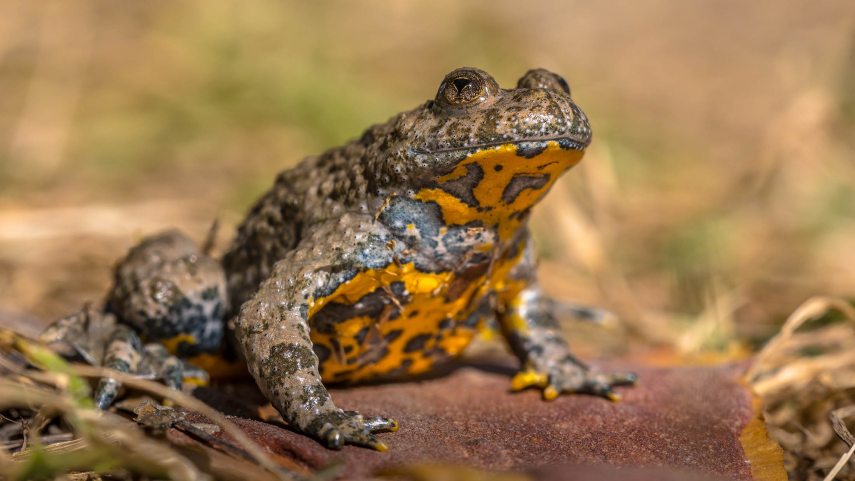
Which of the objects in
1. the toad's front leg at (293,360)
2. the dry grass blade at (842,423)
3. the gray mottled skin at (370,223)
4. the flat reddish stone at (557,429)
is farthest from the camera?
the dry grass blade at (842,423)

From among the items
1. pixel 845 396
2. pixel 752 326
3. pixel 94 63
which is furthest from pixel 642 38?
pixel 845 396

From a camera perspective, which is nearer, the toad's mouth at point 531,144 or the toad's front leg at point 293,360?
the toad's front leg at point 293,360

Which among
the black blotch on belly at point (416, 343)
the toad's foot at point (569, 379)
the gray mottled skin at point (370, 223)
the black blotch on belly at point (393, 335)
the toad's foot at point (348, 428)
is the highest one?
the gray mottled skin at point (370, 223)

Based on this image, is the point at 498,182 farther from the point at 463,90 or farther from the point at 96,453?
the point at 96,453

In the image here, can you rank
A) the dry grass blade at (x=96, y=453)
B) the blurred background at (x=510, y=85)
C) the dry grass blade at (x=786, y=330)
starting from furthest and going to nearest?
the blurred background at (x=510, y=85) < the dry grass blade at (x=786, y=330) < the dry grass blade at (x=96, y=453)

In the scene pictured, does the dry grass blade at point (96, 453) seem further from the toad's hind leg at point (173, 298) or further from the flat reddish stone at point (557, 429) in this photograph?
the toad's hind leg at point (173, 298)

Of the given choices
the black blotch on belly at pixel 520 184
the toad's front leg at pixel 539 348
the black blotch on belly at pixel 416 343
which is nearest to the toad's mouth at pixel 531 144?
the black blotch on belly at pixel 520 184

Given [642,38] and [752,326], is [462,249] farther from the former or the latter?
[642,38]
